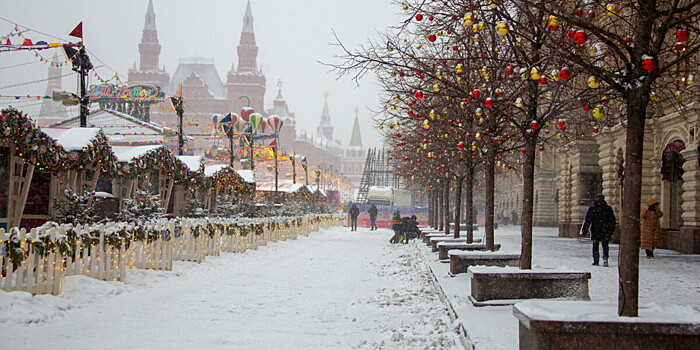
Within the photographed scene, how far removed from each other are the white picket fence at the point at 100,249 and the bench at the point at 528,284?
6.17 m

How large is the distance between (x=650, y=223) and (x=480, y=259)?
8.35 meters

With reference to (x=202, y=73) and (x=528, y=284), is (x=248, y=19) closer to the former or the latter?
(x=202, y=73)

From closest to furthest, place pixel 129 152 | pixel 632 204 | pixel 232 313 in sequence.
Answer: pixel 632 204 → pixel 232 313 → pixel 129 152

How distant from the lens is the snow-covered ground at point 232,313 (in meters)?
6.85

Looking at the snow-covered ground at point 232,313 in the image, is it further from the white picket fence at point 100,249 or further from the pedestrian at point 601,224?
the pedestrian at point 601,224

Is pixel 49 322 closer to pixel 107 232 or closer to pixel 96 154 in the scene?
pixel 107 232

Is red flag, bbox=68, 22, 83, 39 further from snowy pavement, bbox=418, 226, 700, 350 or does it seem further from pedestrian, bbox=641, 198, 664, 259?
pedestrian, bbox=641, 198, 664, 259

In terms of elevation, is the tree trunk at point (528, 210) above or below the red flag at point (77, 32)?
below

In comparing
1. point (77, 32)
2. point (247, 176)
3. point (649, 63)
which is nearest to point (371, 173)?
point (247, 176)

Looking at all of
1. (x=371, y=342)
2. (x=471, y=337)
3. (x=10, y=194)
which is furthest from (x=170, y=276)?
(x=471, y=337)

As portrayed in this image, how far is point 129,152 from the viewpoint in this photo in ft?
61.4

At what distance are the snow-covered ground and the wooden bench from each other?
2.17 ft

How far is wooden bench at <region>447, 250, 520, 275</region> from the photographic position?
10370 millimetres

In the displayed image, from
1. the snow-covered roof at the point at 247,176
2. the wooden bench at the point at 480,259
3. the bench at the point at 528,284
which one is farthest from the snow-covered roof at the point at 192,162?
the bench at the point at 528,284
